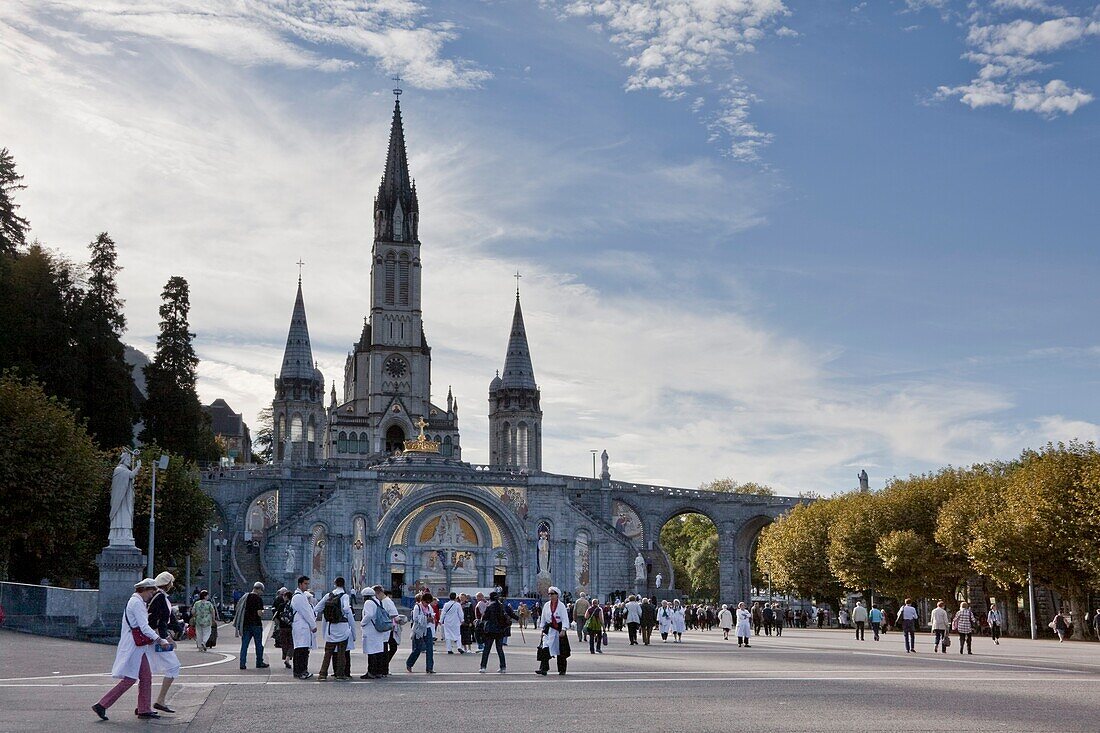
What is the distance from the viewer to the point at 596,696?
653 inches

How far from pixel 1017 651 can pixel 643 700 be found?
2144 cm

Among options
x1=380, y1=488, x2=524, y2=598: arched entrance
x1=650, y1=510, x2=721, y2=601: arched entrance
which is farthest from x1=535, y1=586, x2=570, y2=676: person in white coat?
x1=650, y1=510, x2=721, y2=601: arched entrance

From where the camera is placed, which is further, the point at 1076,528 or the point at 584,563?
the point at 584,563

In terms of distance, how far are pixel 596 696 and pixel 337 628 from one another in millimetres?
4900

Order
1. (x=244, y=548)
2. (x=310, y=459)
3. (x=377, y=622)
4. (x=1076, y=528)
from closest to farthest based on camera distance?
(x=377, y=622), (x=1076, y=528), (x=244, y=548), (x=310, y=459)

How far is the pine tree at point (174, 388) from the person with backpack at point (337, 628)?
4270 centimetres

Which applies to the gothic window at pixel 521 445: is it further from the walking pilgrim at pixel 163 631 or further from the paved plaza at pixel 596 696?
the walking pilgrim at pixel 163 631

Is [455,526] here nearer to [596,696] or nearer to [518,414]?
[518,414]

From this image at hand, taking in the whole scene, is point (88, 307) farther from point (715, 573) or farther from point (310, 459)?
point (715, 573)

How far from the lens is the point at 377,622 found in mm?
19562

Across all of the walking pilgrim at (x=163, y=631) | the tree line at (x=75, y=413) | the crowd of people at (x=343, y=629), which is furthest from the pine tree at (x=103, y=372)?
the walking pilgrim at (x=163, y=631)

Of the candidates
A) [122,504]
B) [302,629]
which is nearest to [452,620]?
[302,629]

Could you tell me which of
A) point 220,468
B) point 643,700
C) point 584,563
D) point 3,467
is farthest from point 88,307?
point 643,700

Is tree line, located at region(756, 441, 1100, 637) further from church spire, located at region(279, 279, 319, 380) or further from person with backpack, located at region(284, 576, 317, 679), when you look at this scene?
church spire, located at region(279, 279, 319, 380)
